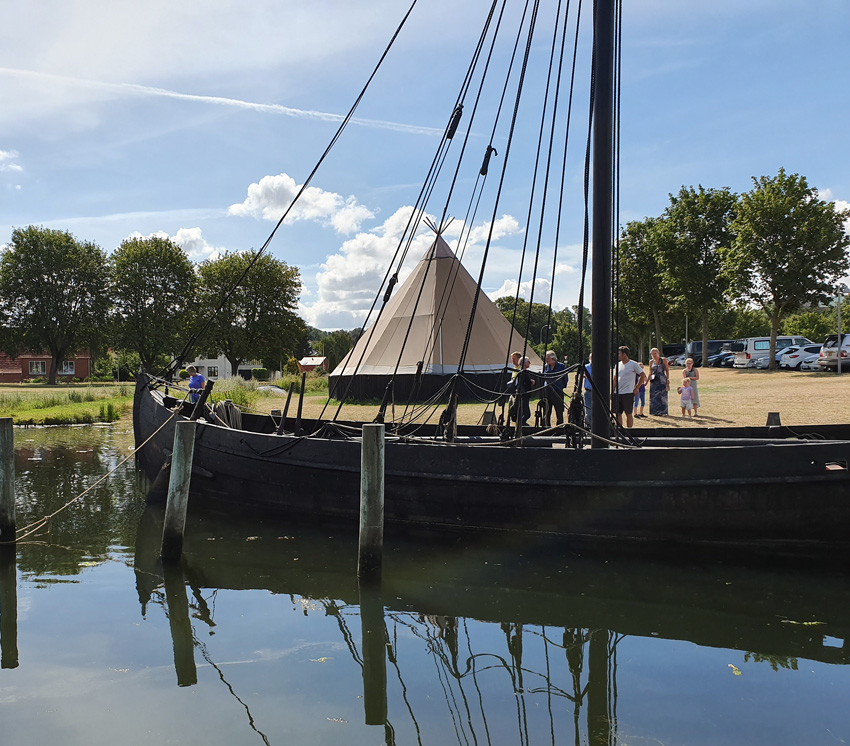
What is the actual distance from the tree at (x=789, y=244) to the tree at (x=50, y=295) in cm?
4048

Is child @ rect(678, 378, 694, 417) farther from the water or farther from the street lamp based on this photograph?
the street lamp

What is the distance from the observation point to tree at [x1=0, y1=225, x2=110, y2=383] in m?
47.4

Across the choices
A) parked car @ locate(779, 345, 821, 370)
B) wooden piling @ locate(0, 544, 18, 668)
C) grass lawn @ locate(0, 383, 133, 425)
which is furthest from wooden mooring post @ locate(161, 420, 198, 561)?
parked car @ locate(779, 345, 821, 370)

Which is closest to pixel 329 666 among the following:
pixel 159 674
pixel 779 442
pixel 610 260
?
pixel 159 674

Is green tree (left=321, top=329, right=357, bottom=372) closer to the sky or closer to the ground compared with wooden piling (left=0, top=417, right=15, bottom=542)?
closer to the sky

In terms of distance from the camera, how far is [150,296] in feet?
158

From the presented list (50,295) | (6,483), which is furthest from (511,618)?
(50,295)

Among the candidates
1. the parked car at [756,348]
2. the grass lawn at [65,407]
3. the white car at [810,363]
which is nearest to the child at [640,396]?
the white car at [810,363]

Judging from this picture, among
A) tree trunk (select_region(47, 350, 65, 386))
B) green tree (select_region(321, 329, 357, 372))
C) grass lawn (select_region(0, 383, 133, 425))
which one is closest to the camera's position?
grass lawn (select_region(0, 383, 133, 425))

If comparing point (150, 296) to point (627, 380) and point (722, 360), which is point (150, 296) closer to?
point (722, 360)

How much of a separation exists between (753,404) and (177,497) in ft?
45.4

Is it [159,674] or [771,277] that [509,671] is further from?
[771,277]

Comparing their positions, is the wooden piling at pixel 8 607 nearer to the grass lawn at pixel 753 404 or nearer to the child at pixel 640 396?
the grass lawn at pixel 753 404

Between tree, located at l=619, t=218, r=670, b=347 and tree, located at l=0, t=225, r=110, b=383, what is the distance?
113 ft
